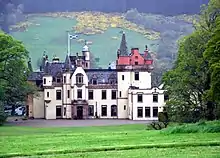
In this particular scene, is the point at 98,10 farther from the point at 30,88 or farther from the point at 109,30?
the point at 30,88

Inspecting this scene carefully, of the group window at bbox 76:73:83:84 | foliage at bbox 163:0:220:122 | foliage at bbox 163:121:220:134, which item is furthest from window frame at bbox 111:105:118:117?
foliage at bbox 163:121:220:134

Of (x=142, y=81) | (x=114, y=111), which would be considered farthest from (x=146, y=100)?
(x=114, y=111)

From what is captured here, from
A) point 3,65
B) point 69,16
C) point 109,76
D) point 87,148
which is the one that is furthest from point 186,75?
point 69,16

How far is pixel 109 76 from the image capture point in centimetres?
7000

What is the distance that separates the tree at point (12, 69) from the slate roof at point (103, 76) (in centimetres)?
1179

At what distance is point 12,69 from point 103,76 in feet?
50.0

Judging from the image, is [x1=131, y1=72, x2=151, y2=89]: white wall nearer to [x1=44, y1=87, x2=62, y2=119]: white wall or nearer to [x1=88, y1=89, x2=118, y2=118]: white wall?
[x1=88, y1=89, x2=118, y2=118]: white wall

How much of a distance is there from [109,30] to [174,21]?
59.9 feet

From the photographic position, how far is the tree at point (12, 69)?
5903cm

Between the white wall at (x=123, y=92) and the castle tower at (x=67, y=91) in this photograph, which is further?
the castle tower at (x=67, y=91)

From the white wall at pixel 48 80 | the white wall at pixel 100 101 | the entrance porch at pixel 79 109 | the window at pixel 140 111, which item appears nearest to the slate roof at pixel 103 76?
the white wall at pixel 100 101

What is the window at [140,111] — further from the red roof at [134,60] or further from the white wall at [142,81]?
the red roof at [134,60]

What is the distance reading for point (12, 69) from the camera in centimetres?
5912

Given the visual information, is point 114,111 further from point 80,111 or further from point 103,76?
point 103,76
